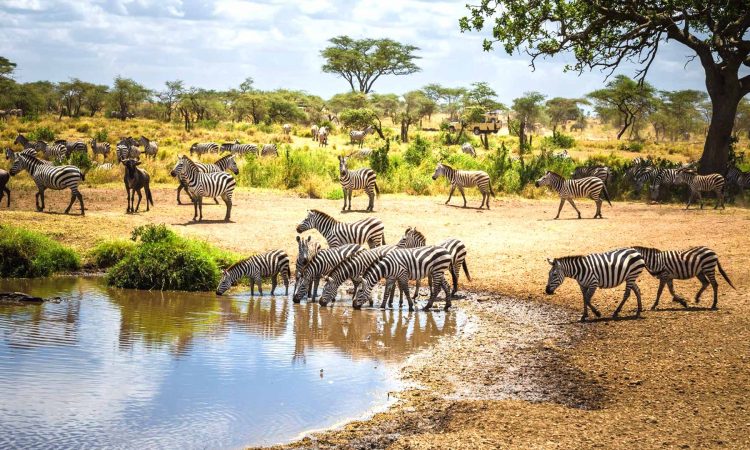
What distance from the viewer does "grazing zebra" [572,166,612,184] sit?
26828 millimetres

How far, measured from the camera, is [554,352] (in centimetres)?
978

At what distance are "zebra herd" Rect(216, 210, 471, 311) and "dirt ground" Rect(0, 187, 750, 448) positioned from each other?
856 mm

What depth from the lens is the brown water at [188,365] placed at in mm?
7164

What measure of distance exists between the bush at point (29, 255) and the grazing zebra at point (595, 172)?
16.9 meters

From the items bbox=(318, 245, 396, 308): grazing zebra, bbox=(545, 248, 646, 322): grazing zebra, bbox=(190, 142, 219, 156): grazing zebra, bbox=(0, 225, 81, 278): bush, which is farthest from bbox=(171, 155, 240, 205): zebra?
bbox=(545, 248, 646, 322): grazing zebra

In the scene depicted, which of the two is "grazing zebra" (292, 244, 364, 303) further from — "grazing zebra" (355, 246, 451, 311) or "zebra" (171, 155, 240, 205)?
"zebra" (171, 155, 240, 205)

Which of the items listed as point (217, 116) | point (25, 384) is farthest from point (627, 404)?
point (217, 116)

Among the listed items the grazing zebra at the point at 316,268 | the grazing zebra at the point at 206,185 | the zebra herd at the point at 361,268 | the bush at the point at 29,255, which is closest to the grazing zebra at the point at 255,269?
the zebra herd at the point at 361,268

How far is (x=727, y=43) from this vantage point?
961 inches

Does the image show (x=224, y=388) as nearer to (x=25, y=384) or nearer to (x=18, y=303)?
(x=25, y=384)

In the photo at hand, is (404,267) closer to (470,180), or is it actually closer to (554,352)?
(554,352)

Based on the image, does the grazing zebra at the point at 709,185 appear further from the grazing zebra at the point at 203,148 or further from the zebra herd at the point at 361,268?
the grazing zebra at the point at 203,148

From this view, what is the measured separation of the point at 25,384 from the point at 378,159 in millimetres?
20109

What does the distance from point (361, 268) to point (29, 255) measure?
5937 millimetres
